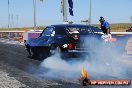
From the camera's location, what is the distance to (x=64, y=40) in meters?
13.4

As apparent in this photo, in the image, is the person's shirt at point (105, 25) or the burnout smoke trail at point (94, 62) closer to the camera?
the burnout smoke trail at point (94, 62)

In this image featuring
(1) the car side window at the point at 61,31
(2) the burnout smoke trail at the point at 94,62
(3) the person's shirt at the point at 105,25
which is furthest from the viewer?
(3) the person's shirt at the point at 105,25

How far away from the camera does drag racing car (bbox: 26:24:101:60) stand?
514 inches

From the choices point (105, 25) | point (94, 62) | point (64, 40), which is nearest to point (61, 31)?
point (64, 40)

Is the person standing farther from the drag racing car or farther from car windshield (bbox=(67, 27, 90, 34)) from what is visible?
car windshield (bbox=(67, 27, 90, 34))

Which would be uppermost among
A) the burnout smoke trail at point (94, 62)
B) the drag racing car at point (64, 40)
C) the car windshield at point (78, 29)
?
the car windshield at point (78, 29)

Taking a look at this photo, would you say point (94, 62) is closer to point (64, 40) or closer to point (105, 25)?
point (64, 40)

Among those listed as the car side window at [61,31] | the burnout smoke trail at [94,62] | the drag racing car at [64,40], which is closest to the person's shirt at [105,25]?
the drag racing car at [64,40]

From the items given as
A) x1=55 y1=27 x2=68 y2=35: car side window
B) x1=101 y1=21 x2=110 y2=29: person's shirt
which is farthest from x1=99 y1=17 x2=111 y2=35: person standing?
x1=55 y1=27 x2=68 y2=35: car side window

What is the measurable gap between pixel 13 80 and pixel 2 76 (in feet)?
3.16

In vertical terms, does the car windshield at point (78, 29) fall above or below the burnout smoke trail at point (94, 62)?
above

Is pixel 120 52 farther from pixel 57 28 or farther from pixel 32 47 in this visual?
pixel 32 47

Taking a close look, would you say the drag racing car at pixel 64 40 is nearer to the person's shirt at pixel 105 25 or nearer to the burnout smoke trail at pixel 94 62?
the burnout smoke trail at pixel 94 62

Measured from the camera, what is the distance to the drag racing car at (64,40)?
13.0m
